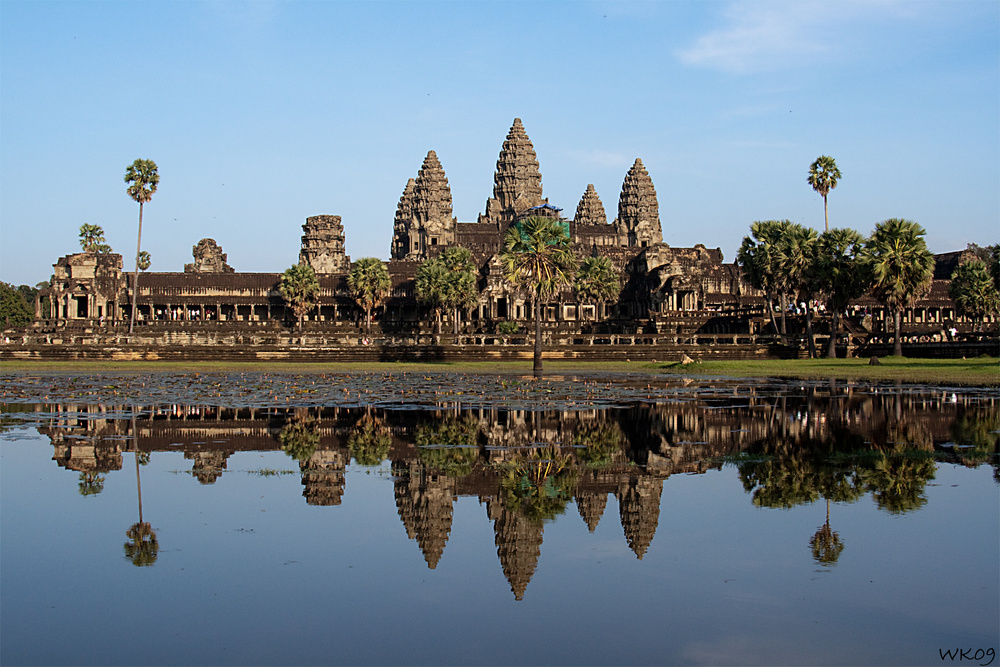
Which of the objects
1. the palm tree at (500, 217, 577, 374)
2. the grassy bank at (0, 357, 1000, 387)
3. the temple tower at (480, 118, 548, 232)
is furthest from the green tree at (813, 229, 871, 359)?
the temple tower at (480, 118, 548, 232)

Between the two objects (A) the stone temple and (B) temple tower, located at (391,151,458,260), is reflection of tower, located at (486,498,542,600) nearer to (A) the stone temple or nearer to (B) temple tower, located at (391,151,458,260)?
(A) the stone temple

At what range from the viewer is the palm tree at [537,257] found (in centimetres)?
5994

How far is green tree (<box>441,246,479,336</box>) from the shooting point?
303 feet

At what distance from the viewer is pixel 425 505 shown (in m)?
13.0

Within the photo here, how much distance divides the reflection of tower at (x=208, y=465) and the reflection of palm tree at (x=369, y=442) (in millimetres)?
2236

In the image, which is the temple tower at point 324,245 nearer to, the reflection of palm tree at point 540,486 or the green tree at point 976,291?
the green tree at point 976,291

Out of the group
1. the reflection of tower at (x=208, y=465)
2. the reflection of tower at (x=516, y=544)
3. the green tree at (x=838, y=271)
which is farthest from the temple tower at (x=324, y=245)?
the reflection of tower at (x=516, y=544)

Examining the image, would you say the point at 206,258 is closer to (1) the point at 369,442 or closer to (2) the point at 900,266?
(2) the point at 900,266

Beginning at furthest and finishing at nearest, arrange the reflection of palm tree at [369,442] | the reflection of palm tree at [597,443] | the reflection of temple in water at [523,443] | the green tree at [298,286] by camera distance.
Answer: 1. the green tree at [298,286]
2. the reflection of palm tree at [369,442]
3. the reflection of palm tree at [597,443]
4. the reflection of temple in water at [523,443]

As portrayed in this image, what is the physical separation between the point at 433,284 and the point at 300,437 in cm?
7245

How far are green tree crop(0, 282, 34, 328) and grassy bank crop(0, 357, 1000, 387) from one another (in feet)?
270

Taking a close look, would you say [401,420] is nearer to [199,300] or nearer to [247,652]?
[247,652]

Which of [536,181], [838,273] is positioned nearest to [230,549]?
[838,273]

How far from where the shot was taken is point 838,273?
2596 inches
